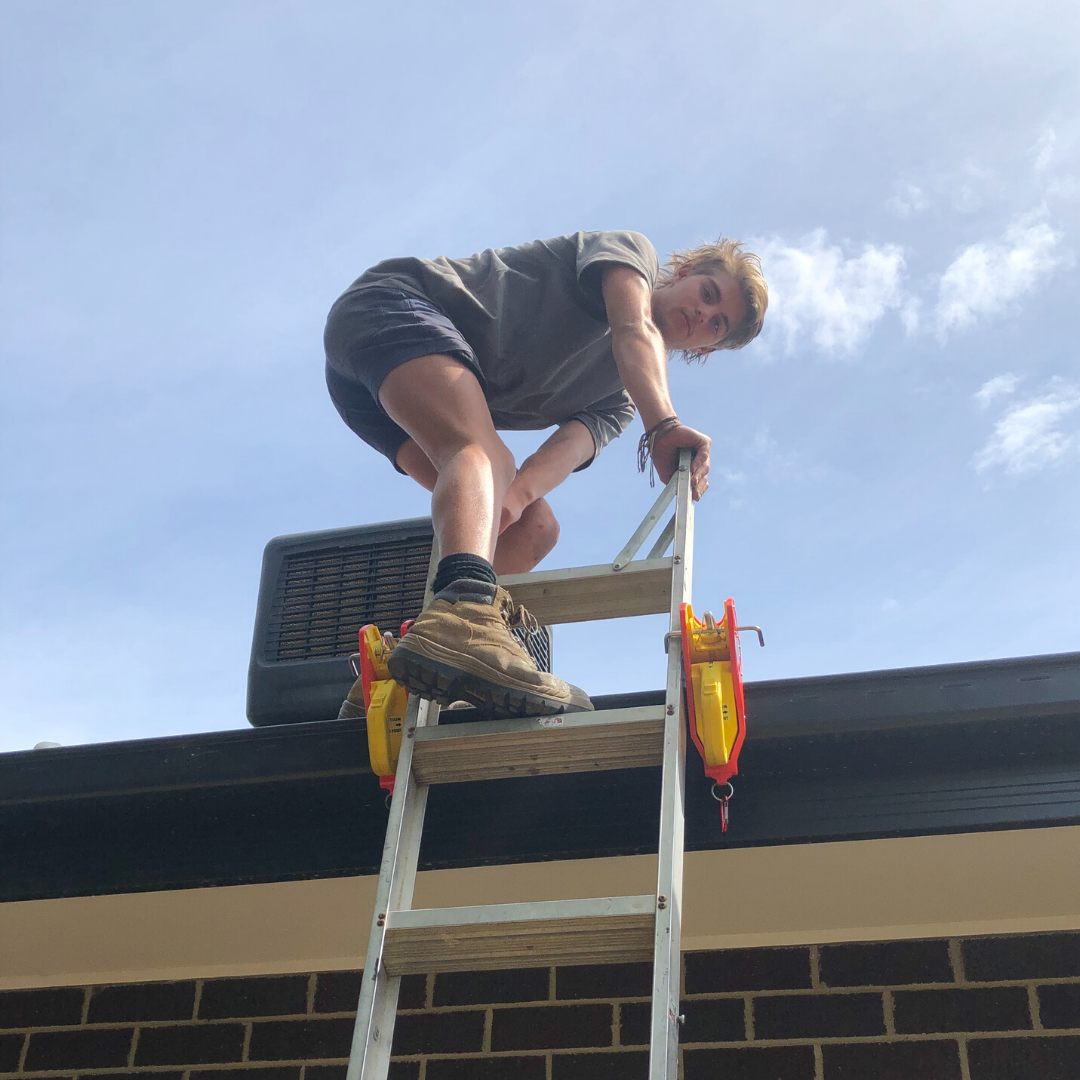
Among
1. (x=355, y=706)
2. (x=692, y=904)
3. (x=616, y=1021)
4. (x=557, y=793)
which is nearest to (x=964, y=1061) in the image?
(x=692, y=904)

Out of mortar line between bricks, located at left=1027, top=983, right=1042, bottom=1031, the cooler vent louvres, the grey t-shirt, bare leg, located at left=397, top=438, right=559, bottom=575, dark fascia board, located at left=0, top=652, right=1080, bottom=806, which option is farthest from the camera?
the cooler vent louvres

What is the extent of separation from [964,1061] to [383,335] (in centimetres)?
200

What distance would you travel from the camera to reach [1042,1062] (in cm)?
238

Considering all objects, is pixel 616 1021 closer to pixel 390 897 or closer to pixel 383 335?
pixel 390 897

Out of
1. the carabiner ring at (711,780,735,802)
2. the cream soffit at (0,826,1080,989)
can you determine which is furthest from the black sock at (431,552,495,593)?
the cream soffit at (0,826,1080,989)

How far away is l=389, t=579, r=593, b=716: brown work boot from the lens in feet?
6.40

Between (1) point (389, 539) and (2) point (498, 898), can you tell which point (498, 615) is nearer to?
(2) point (498, 898)

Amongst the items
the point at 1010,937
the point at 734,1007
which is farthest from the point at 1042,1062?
the point at 734,1007

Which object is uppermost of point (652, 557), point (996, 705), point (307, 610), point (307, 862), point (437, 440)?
point (307, 610)

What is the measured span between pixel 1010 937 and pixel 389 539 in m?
2.19

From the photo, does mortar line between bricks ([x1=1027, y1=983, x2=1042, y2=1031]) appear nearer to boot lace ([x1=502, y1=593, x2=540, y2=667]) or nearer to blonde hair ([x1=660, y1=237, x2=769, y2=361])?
boot lace ([x1=502, y1=593, x2=540, y2=667])

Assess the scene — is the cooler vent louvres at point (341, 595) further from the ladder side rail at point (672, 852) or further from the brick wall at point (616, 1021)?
the ladder side rail at point (672, 852)

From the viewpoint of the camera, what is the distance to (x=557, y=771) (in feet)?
7.04

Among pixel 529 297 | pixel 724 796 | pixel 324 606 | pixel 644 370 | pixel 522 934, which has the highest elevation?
pixel 529 297
